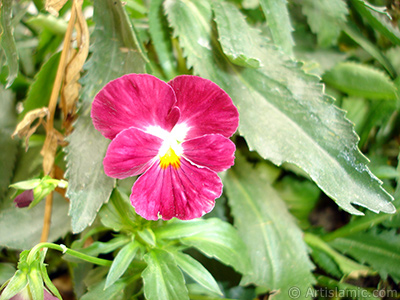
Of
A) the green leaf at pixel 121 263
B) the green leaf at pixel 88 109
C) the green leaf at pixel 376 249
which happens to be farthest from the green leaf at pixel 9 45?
the green leaf at pixel 376 249

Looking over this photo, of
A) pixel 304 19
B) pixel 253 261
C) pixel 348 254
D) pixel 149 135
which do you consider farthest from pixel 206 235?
pixel 304 19

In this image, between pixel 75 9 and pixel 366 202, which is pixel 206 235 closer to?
pixel 366 202

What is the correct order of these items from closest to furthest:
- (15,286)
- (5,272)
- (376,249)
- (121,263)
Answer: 1. (15,286)
2. (121,263)
3. (5,272)
4. (376,249)

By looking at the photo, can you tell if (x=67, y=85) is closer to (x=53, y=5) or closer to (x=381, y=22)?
(x=53, y=5)

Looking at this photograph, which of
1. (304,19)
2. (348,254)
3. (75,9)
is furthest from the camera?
(304,19)

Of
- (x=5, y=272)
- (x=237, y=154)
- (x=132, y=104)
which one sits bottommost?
(x=5, y=272)

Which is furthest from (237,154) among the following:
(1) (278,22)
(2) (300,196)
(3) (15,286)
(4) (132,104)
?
(3) (15,286)

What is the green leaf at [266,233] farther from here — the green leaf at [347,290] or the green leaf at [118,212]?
the green leaf at [118,212]
